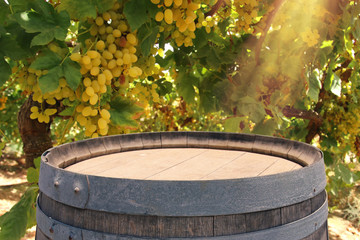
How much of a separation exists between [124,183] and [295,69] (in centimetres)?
163

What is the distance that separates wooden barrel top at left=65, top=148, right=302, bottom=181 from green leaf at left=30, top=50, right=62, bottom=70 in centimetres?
49

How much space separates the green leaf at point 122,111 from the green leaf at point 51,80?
0.46 meters

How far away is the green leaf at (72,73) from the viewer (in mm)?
1430

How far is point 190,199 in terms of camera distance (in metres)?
1.12

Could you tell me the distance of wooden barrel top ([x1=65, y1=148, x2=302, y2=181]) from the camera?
1.52 m

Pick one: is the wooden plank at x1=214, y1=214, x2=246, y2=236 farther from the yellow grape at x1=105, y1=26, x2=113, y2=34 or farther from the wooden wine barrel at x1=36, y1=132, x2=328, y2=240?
the yellow grape at x1=105, y1=26, x2=113, y2=34

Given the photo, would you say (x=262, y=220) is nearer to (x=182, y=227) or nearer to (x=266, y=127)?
(x=182, y=227)

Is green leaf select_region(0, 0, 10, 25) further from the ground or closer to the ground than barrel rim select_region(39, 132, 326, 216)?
further from the ground

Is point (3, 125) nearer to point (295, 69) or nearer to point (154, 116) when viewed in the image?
point (154, 116)

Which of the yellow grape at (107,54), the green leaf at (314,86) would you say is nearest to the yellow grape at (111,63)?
the yellow grape at (107,54)

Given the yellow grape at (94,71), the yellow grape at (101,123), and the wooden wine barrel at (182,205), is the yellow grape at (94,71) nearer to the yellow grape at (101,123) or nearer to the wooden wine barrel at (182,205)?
the yellow grape at (101,123)

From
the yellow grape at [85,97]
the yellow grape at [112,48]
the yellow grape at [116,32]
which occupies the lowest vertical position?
the yellow grape at [85,97]

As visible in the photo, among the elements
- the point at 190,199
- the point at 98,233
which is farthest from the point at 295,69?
the point at 98,233

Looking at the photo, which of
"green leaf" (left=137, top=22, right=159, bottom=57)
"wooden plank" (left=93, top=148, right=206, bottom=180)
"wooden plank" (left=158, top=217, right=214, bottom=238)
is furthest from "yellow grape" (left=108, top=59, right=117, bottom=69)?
"wooden plank" (left=158, top=217, right=214, bottom=238)
